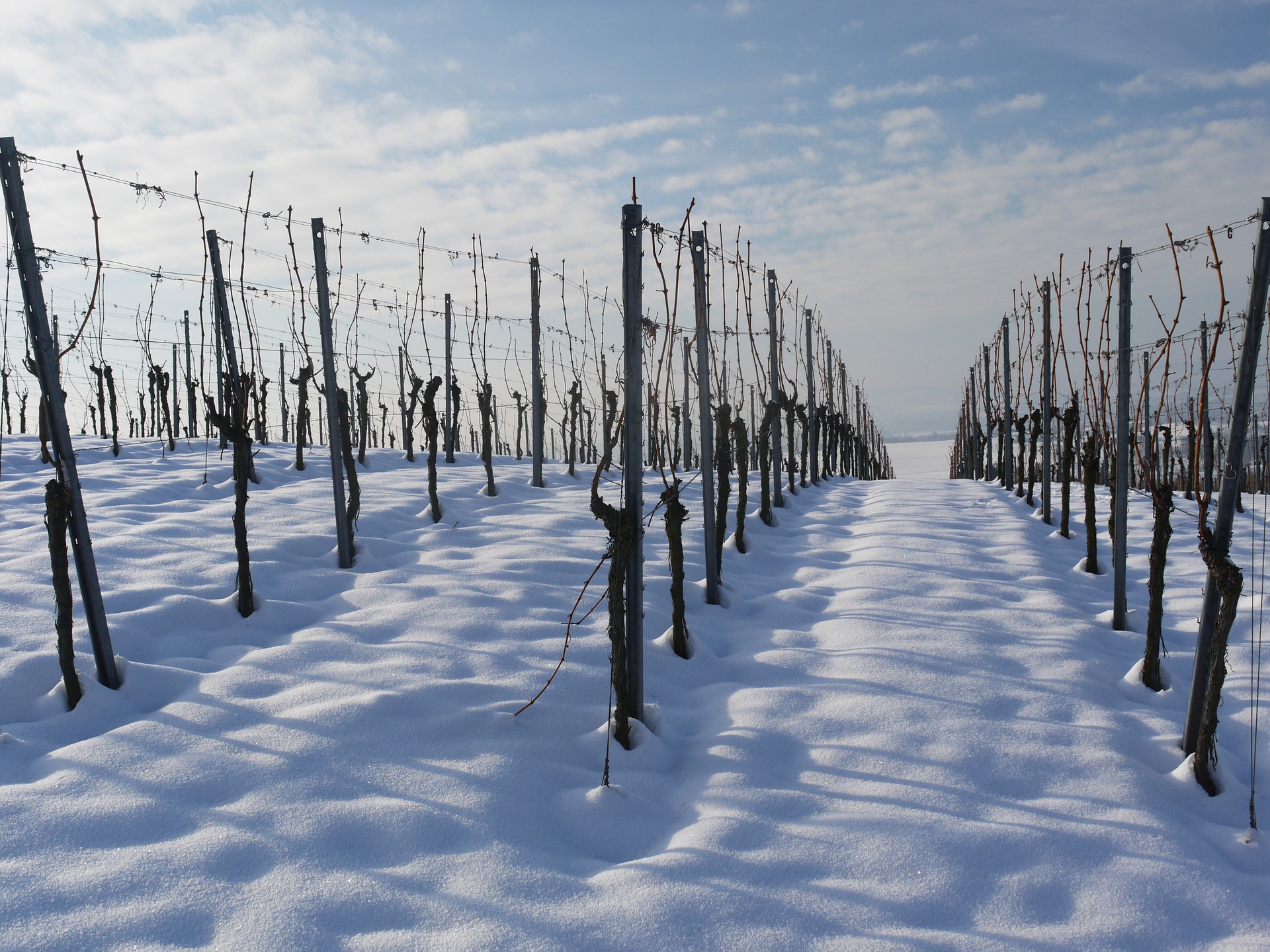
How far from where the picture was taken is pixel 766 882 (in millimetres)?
2777

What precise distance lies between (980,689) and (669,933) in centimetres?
271

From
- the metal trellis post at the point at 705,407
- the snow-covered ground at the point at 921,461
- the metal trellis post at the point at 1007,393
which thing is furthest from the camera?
the snow-covered ground at the point at 921,461

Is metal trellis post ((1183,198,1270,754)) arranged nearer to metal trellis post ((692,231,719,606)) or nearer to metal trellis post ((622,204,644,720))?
metal trellis post ((622,204,644,720))

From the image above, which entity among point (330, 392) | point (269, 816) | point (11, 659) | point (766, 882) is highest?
point (330, 392)

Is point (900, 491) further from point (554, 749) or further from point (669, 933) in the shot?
point (669, 933)

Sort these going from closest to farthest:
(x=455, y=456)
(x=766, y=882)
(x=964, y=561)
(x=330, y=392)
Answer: (x=766, y=882), (x=330, y=392), (x=964, y=561), (x=455, y=456)

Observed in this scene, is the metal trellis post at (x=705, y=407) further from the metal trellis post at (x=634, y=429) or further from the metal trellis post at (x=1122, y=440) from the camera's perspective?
the metal trellis post at (x=1122, y=440)

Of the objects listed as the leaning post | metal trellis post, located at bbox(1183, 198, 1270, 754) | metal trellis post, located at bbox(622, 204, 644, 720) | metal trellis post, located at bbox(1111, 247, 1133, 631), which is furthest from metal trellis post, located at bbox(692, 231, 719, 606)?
the leaning post

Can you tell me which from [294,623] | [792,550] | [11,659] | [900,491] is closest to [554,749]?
[294,623]

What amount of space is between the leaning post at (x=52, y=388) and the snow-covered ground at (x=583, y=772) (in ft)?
1.03

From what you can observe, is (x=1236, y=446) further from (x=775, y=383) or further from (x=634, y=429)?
(x=775, y=383)

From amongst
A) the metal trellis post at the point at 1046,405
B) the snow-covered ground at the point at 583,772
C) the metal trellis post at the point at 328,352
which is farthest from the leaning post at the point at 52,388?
the metal trellis post at the point at 1046,405

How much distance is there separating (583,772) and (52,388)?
3277mm

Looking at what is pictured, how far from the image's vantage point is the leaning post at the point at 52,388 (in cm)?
388
